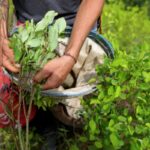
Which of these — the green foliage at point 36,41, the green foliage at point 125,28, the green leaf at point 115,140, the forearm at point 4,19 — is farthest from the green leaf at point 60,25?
the green foliage at point 125,28

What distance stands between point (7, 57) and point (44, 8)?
1.75 ft

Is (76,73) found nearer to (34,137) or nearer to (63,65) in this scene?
(63,65)

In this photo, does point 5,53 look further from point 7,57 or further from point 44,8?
point 44,8

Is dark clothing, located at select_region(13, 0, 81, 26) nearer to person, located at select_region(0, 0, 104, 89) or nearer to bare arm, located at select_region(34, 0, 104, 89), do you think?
person, located at select_region(0, 0, 104, 89)

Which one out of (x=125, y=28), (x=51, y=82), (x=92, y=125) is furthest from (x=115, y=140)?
(x=125, y=28)

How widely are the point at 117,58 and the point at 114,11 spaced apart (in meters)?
3.99

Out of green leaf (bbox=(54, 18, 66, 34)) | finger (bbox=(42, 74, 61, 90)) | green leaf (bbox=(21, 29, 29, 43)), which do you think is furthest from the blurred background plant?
green leaf (bbox=(21, 29, 29, 43))

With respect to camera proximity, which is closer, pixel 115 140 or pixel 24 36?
pixel 24 36

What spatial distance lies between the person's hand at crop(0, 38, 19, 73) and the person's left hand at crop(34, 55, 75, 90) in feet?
0.40

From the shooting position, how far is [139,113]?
292cm

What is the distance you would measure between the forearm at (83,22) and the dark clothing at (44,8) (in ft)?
0.63

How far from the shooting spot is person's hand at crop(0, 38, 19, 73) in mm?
2731

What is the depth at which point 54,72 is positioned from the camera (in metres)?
2.71

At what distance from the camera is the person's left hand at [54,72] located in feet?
8.80
